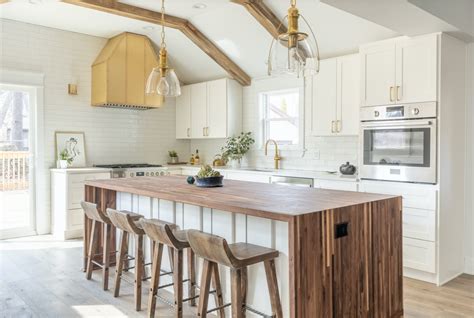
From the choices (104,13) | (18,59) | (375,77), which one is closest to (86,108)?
(18,59)

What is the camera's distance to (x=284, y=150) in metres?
6.18

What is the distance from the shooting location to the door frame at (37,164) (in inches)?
225

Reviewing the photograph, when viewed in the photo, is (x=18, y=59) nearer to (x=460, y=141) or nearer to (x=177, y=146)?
(x=177, y=146)

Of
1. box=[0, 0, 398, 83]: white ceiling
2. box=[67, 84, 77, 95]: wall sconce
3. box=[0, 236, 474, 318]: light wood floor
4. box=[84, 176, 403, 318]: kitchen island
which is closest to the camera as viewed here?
box=[84, 176, 403, 318]: kitchen island

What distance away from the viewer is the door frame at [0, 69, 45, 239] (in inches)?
225

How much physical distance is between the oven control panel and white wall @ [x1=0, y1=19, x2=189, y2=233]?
3966 mm

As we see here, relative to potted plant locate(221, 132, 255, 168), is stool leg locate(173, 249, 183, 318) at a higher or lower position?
lower

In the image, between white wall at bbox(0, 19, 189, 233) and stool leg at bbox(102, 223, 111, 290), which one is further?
white wall at bbox(0, 19, 189, 233)

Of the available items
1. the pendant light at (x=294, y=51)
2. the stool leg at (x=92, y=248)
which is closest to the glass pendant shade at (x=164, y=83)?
the pendant light at (x=294, y=51)

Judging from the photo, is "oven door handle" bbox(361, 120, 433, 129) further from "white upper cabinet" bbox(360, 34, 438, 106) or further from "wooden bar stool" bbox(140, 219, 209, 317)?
"wooden bar stool" bbox(140, 219, 209, 317)

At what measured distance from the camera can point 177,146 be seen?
752 cm

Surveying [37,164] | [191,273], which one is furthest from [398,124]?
[37,164]

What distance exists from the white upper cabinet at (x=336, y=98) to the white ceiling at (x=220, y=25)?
0.29 metres

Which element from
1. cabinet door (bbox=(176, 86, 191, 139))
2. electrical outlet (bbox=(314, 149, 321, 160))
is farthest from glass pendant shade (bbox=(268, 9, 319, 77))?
cabinet door (bbox=(176, 86, 191, 139))
